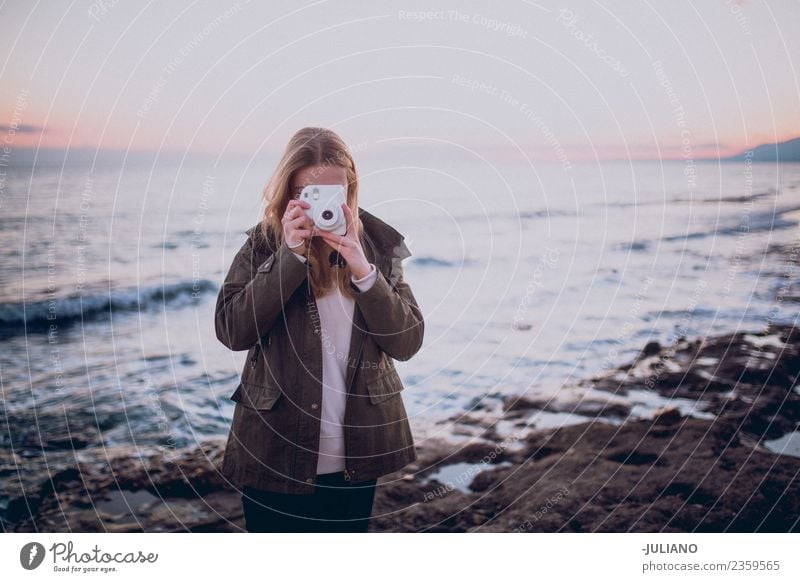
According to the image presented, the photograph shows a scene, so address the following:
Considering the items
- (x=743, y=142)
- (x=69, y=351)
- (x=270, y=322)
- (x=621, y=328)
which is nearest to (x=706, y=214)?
(x=621, y=328)

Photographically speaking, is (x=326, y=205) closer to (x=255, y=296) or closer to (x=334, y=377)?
(x=255, y=296)

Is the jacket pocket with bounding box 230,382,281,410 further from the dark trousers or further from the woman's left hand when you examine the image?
the woman's left hand
